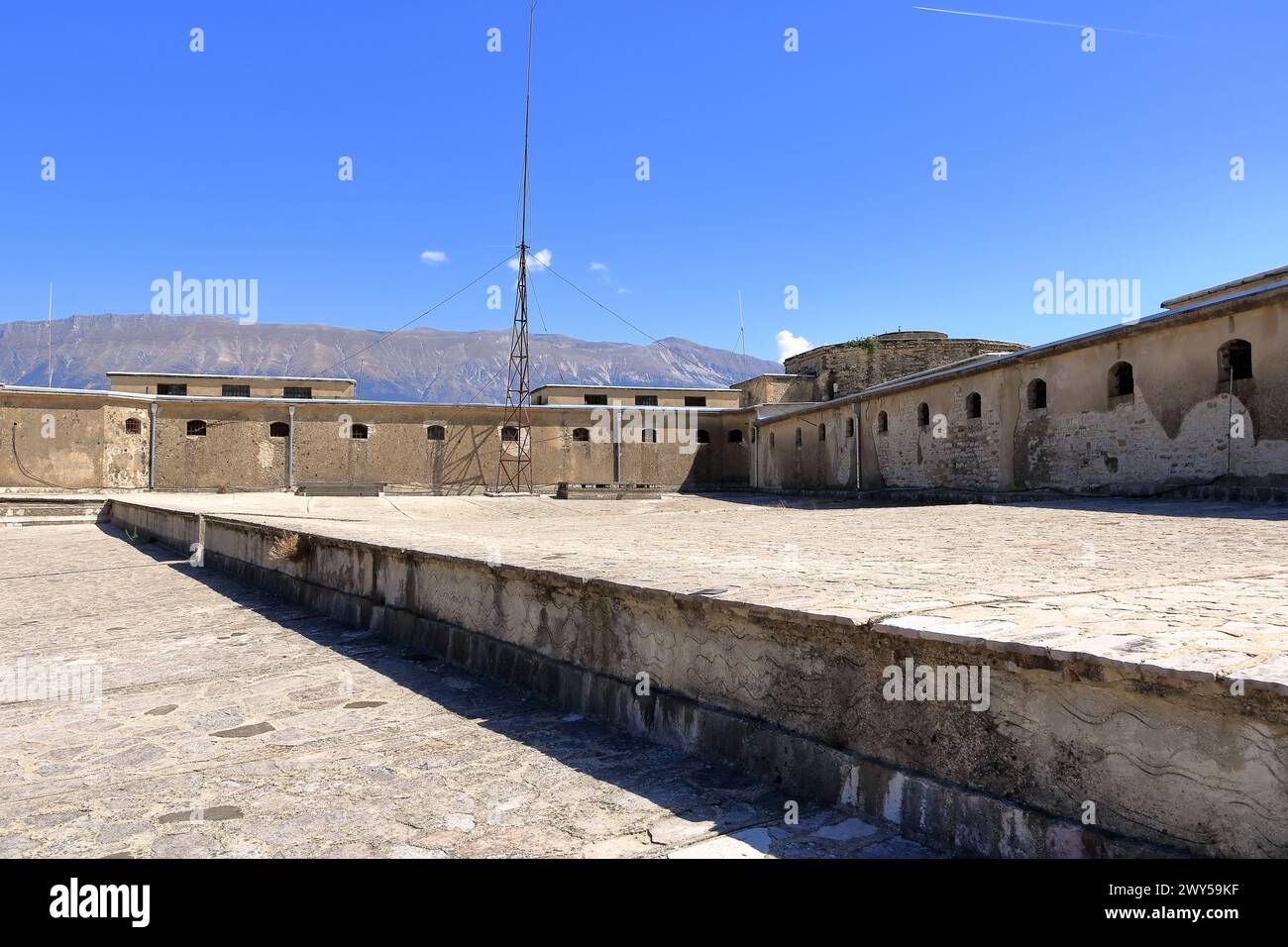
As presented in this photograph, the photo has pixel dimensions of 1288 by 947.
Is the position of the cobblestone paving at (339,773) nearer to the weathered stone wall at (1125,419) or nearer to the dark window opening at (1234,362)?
the weathered stone wall at (1125,419)

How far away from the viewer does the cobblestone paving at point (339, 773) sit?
2.84 m

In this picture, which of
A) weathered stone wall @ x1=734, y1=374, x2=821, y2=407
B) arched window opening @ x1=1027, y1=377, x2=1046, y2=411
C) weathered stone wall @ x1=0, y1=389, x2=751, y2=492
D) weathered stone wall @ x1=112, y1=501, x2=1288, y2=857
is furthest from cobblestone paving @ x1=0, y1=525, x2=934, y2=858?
weathered stone wall @ x1=734, y1=374, x2=821, y2=407

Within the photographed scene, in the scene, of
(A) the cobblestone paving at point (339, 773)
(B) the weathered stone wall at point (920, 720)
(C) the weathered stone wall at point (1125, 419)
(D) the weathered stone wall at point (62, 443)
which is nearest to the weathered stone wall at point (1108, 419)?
(C) the weathered stone wall at point (1125, 419)

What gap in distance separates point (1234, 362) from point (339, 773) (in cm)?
→ 1529

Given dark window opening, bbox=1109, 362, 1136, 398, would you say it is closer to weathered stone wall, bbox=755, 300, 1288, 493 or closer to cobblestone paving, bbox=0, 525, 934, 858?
weathered stone wall, bbox=755, 300, 1288, 493

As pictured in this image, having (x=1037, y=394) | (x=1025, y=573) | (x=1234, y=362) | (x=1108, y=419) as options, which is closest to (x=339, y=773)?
(x=1025, y=573)

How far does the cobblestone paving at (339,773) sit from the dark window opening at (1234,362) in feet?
45.5

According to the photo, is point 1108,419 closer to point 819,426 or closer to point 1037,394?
point 1037,394

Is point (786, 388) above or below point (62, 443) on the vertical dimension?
above

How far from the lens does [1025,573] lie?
5195 millimetres
